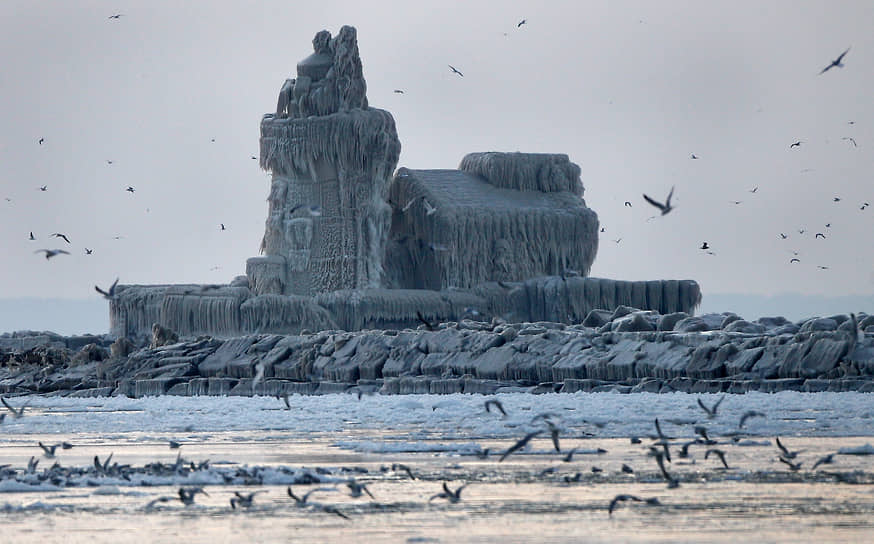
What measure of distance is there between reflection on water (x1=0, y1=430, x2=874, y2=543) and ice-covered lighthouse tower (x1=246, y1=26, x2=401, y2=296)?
43.3 m

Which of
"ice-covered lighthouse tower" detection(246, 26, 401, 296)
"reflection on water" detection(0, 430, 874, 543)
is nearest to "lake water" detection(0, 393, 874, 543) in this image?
"reflection on water" detection(0, 430, 874, 543)

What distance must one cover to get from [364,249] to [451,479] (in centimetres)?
4861

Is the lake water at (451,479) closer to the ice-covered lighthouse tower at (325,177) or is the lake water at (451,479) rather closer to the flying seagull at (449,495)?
the flying seagull at (449,495)

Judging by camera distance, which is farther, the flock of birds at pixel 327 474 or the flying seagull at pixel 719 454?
the flying seagull at pixel 719 454

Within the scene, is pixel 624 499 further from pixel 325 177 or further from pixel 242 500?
pixel 325 177

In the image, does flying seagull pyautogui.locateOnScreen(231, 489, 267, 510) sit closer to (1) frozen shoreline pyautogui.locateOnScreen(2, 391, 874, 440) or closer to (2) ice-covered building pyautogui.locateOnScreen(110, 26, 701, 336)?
(1) frozen shoreline pyautogui.locateOnScreen(2, 391, 874, 440)

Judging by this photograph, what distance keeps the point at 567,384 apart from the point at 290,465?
2062 cm

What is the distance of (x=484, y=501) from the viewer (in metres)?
17.3

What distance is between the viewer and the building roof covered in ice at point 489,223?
7038 centimetres

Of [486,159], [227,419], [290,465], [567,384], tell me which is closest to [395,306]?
[486,159]

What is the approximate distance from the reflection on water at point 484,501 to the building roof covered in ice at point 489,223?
46797 mm

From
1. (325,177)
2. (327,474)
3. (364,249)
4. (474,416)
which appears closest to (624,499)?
(327,474)

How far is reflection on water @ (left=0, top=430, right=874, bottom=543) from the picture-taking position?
1519 cm

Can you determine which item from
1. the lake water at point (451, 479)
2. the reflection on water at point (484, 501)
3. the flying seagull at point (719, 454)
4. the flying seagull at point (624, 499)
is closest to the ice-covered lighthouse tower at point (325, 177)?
the lake water at point (451, 479)
